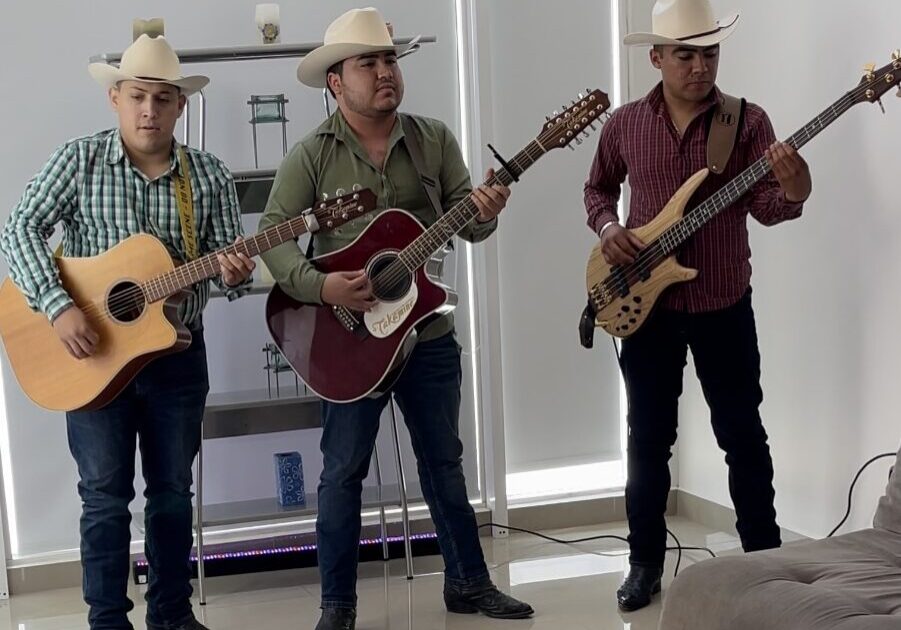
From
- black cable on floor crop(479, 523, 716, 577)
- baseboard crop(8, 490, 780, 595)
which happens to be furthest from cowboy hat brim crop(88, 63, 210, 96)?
black cable on floor crop(479, 523, 716, 577)

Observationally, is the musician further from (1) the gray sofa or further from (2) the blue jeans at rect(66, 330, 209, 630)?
(1) the gray sofa

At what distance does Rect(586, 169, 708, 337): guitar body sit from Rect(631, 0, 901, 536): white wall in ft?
1.92

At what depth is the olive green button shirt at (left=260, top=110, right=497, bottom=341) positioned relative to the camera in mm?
3041

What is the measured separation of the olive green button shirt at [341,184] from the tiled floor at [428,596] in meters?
0.90

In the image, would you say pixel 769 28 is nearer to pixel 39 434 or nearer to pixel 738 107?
pixel 738 107

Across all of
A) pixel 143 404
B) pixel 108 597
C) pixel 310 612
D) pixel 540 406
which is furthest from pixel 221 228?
pixel 540 406

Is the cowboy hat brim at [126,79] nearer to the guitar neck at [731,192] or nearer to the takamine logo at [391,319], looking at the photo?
the takamine logo at [391,319]

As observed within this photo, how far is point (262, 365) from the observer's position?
4.04 m

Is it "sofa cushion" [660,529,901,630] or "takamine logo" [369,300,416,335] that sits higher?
"takamine logo" [369,300,416,335]

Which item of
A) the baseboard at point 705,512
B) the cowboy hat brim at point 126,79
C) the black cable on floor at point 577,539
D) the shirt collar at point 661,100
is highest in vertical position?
the cowboy hat brim at point 126,79

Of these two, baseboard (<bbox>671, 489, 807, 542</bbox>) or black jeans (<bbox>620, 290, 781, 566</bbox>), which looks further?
baseboard (<bbox>671, 489, 807, 542</bbox>)

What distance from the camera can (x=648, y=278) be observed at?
308cm

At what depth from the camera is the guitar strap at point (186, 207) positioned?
298 centimetres

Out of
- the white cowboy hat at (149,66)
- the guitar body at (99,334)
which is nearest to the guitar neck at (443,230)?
the guitar body at (99,334)
